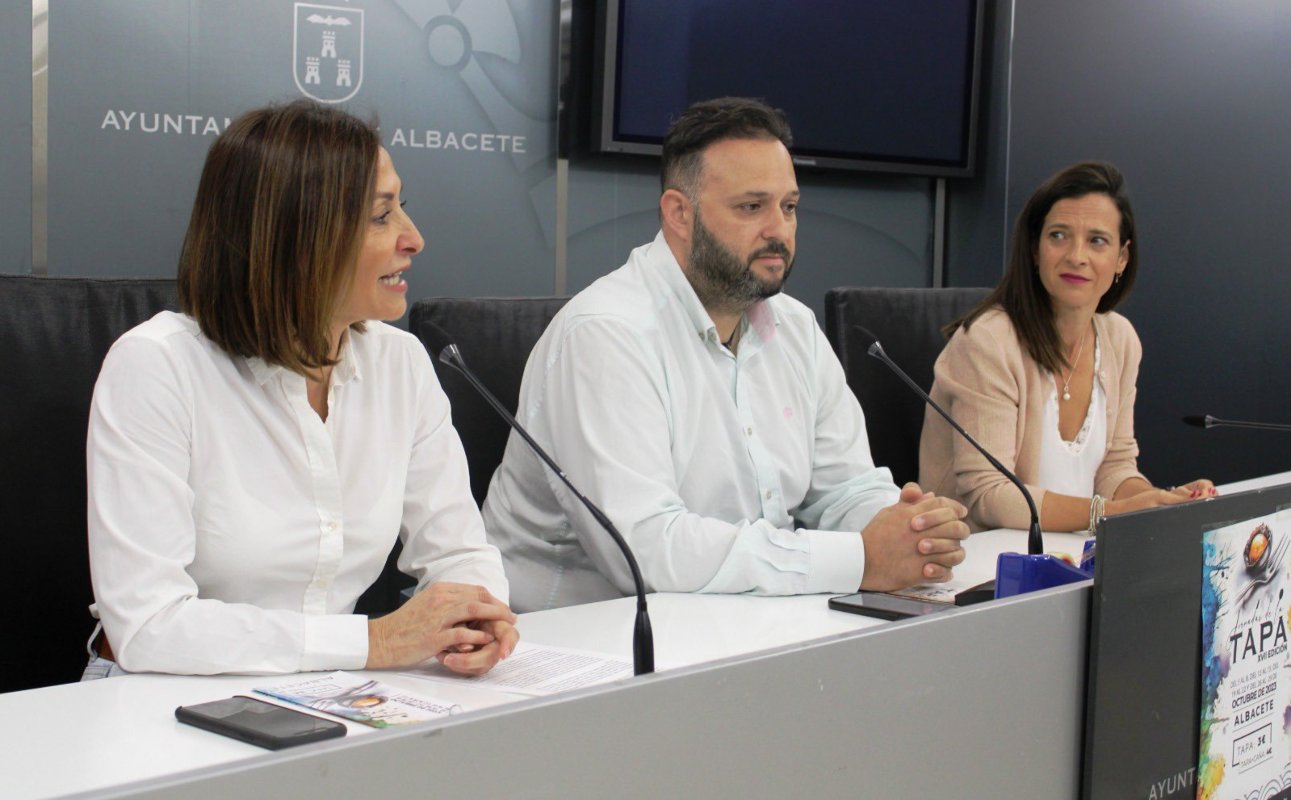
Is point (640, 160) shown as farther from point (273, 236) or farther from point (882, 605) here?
point (882, 605)

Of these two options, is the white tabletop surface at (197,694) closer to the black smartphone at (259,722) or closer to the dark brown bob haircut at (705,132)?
the black smartphone at (259,722)

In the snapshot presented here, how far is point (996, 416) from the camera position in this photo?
2350 mm

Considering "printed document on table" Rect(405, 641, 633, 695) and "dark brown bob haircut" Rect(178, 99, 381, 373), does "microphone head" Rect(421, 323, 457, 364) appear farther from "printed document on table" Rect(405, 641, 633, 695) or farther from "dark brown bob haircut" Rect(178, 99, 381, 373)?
"printed document on table" Rect(405, 641, 633, 695)

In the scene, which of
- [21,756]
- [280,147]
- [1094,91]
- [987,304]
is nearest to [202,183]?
[280,147]

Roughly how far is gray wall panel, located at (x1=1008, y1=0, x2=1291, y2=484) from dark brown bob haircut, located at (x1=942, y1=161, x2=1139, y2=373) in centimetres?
113

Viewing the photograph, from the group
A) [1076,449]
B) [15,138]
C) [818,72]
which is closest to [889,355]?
[1076,449]

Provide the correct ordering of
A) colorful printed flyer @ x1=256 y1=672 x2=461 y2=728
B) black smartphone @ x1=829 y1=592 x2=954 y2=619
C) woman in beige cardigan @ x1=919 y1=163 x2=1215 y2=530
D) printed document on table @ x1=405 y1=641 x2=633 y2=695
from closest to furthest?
1. colorful printed flyer @ x1=256 y1=672 x2=461 y2=728
2. printed document on table @ x1=405 y1=641 x2=633 y2=695
3. black smartphone @ x1=829 y1=592 x2=954 y2=619
4. woman in beige cardigan @ x1=919 y1=163 x2=1215 y2=530

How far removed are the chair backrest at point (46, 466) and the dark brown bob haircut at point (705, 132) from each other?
91 cm

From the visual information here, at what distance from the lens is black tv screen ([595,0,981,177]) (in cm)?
373

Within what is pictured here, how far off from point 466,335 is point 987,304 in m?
1.07

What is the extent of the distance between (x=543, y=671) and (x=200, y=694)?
0.31 m

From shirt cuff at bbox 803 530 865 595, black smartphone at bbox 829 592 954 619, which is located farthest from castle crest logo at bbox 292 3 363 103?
black smartphone at bbox 829 592 954 619

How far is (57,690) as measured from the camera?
1.18m

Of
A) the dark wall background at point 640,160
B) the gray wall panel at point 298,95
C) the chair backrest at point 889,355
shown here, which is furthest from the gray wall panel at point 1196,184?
the gray wall panel at point 298,95
